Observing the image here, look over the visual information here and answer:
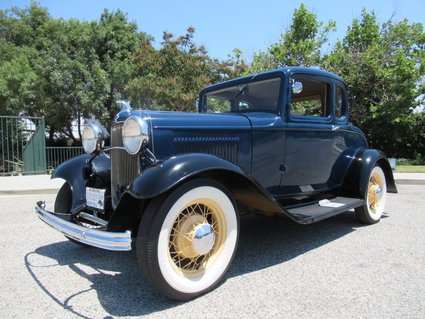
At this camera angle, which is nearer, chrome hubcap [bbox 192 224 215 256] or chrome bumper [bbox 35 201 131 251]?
chrome bumper [bbox 35 201 131 251]

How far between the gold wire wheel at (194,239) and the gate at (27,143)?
31.0 feet

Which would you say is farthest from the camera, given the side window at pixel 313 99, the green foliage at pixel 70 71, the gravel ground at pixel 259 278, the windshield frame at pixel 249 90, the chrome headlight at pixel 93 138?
the green foliage at pixel 70 71

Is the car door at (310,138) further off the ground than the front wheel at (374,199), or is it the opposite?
the car door at (310,138)

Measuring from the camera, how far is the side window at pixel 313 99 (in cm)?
402

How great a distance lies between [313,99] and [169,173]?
2.71 metres

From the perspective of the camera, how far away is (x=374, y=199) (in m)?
4.57

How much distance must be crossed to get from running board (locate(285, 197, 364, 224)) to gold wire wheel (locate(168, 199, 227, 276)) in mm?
834

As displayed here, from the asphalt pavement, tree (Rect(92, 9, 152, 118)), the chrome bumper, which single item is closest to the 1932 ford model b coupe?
the chrome bumper

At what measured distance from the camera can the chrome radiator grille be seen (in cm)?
277

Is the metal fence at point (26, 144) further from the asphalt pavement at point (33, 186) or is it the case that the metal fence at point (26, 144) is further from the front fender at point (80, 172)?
the front fender at point (80, 172)

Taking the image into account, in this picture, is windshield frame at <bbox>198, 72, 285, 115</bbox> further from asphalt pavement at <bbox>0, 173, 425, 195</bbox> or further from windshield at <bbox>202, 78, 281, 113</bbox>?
asphalt pavement at <bbox>0, 173, 425, 195</bbox>

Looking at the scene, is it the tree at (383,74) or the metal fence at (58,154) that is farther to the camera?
the tree at (383,74)

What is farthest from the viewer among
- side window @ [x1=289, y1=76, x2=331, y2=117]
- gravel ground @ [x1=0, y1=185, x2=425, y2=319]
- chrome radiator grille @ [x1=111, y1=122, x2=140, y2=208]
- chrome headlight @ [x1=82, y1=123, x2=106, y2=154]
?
side window @ [x1=289, y1=76, x2=331, y2=117]

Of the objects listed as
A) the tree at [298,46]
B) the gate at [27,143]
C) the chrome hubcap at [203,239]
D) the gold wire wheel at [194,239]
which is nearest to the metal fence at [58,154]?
the gate at [27,143]
